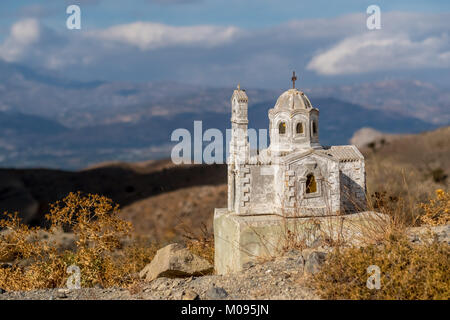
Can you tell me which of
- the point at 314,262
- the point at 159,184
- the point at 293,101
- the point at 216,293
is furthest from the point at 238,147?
the point at 159,184

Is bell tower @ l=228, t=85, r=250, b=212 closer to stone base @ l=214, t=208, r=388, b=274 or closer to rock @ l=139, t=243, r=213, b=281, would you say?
stone base @ l=214, t=208, r=388, b=274

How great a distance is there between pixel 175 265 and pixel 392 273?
17.1 feet

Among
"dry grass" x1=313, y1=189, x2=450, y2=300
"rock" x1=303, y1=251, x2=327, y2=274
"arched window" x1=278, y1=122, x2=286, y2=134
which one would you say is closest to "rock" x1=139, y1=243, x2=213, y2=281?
"rock" x1=303, y1=251, x2=327, y2=274

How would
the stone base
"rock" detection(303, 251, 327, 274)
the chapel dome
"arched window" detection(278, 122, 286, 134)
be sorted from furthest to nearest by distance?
"arched window" detection(278, 122, 286, 134)
the chapel dome
the stone base
"rock" detection(303, 251, 327, 274)

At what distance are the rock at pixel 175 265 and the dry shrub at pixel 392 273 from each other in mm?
3980

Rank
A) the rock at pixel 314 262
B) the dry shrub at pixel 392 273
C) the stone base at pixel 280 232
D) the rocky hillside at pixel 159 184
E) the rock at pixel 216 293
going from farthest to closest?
the rocky hillside at pixel 159 184 < the stone base at pixel 280 232 < the rock at pixel 314 262 < the rock at pixel 216 293 < the dry shrub at pixel 392 273

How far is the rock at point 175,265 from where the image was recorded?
11.3 m

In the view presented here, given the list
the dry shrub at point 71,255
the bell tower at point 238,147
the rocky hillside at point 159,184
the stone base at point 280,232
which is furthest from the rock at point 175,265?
the rocky hillside at point 159,184

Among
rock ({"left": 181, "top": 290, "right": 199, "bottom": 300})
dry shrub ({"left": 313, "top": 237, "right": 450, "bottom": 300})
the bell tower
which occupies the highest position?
the bell tower

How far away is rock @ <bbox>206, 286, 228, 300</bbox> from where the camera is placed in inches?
321

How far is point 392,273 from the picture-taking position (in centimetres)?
789

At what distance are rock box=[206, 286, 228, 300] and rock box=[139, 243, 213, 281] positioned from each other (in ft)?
10.1

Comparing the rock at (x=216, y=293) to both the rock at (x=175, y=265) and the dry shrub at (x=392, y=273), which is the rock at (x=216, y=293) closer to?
the dry shrub at (x=392, y=273)

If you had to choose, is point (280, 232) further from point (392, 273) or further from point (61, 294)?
point (61, 294)
